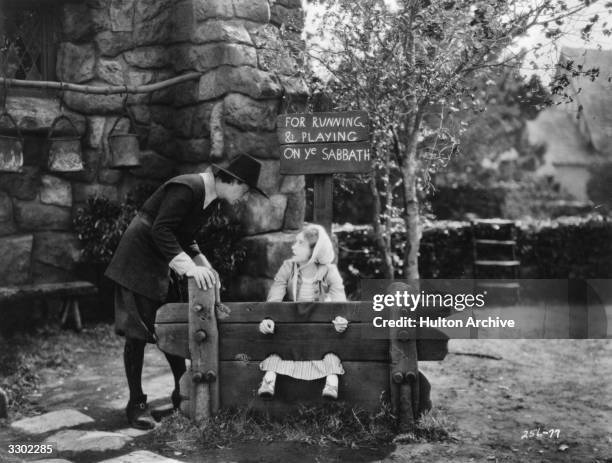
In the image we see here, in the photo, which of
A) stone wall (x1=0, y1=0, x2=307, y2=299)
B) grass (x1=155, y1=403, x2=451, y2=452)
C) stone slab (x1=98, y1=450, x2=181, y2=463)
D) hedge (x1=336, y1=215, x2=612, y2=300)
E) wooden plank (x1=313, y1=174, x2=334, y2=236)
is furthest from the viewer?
hedge (x1=336, y1=215, x2=612, y2=300)

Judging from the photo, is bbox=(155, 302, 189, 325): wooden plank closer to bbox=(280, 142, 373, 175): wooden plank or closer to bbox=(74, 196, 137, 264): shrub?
bbox=(280, 142, 373, 175): wooden plank

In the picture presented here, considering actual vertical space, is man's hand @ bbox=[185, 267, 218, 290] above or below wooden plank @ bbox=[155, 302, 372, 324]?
above

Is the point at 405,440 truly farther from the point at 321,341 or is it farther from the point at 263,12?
the point at 263,12

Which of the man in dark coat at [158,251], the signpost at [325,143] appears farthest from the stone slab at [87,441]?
the signpost at [325,143]

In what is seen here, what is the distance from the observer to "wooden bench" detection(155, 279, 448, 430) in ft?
14.1

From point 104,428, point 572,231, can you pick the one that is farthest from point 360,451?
point 572,231

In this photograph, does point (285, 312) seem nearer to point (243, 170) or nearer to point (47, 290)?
point (243, 170)

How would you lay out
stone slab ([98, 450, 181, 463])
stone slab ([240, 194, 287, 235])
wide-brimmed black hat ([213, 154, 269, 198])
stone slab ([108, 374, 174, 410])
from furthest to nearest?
stone slab ([240, 194, 287, 235]) → stone slab ([108, 374, 174, 410]) → wide-brimmed black hat ([213, 154, 269, 198]) → stone slab ([98, 450, 181, 463])

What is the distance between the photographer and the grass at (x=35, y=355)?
17.4ft

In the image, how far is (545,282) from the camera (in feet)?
35.5

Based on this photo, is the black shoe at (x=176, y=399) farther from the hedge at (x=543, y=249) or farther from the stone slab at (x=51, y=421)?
the hedge at (x=543, y=249)

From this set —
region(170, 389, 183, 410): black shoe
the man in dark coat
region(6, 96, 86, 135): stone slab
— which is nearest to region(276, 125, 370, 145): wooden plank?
the man in dark coat

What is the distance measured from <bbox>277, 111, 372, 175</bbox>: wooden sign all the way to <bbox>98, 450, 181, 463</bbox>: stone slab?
2.19 metres

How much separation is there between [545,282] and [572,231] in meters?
0.94
